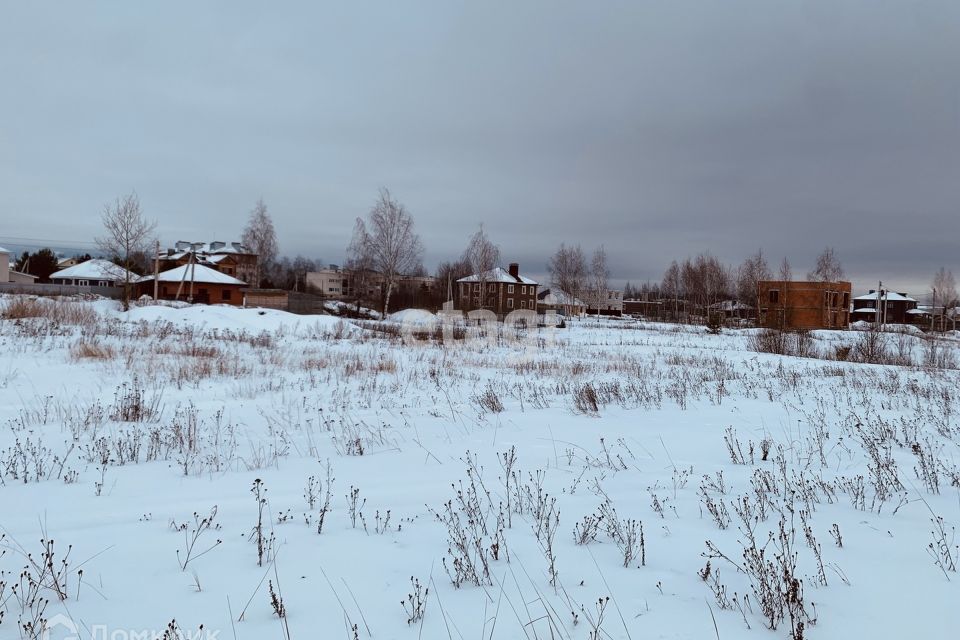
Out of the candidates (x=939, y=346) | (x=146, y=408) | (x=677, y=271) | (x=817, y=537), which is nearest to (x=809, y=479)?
(x=817, y=537)

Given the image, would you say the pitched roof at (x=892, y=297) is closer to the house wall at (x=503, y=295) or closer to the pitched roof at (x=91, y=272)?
the house wall at (x=503, y=295)

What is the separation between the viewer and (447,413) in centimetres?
853

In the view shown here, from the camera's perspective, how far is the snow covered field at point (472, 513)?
2631mm

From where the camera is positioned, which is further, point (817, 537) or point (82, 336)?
point (82, 336)

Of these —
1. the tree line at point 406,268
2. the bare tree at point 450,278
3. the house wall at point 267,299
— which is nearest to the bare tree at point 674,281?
the tree line at point 406,268

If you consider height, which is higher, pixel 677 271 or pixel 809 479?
pixel 677 271

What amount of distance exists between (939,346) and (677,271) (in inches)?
2137

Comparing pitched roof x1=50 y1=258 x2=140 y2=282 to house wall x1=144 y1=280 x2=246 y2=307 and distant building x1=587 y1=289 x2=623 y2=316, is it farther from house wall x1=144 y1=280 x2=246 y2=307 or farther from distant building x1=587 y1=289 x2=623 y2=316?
distant building x1=587 y1=289 x2=623 y2=316

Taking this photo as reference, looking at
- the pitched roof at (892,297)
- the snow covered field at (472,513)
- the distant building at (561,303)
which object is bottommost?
the snow covered field at (472,513)

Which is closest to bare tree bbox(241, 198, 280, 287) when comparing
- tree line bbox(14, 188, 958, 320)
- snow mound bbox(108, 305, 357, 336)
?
tree line bbox(14, 188, 958, 320)

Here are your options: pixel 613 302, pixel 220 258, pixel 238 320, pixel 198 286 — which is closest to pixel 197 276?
pixel 198 286

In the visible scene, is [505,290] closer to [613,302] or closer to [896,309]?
[613,302]

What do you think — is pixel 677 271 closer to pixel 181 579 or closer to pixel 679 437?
pixel 679 437

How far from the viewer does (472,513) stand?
390cm
